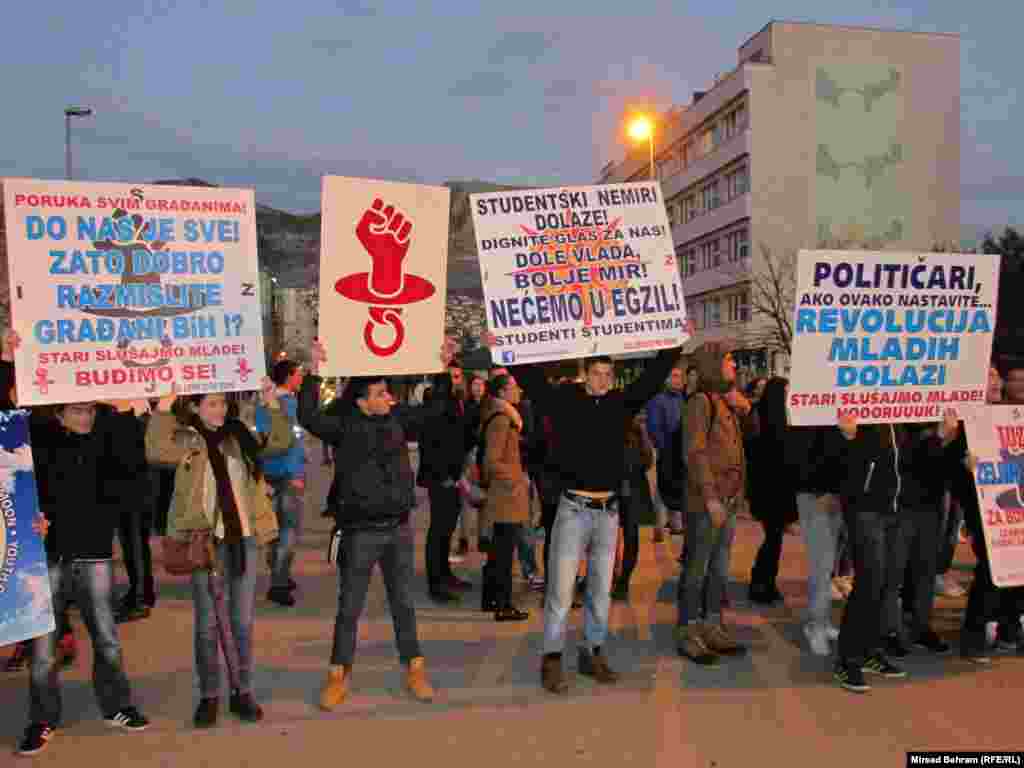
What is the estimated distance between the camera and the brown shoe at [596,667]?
19.3ft

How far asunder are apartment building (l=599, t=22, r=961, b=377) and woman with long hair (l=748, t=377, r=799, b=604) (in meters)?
42.5

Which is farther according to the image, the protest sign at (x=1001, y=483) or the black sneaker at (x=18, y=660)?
the black sneaker at (x=18, y=660)

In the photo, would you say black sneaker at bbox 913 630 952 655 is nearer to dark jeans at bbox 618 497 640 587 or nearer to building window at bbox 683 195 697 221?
dark jeans at bbox 618 497 640 587

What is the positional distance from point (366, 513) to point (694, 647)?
2398mm

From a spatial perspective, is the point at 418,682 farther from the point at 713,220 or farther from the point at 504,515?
the point at 713,220

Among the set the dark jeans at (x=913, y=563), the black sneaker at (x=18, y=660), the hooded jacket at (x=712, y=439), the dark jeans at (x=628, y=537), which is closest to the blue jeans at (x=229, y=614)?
the black sneaker at (x=18, y=660)

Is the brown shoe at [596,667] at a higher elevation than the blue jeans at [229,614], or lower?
lower

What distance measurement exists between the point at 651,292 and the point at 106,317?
343 cm

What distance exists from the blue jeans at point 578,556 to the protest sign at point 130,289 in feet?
6.78

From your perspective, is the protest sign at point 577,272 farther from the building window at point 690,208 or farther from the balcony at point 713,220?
the building window at point 690,208

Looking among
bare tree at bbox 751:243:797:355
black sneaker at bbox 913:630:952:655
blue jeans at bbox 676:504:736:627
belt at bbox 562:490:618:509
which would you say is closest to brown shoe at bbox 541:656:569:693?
belt at bbox 562:490:618:509

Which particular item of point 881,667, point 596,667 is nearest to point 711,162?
point 881,667

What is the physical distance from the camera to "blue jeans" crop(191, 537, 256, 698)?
5.20 meters

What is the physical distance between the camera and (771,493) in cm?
809
